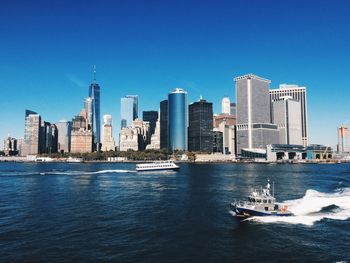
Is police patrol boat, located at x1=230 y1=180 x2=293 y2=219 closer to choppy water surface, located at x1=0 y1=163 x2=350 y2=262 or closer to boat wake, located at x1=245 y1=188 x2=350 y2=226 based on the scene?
boat wake, located at x1=245 y1=188 x2=350 y2=226

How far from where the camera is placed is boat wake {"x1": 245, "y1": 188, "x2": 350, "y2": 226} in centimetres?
7231

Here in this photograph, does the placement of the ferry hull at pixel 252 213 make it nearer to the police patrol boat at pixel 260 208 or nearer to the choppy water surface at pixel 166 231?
the police patrol boat at pixel 260 208

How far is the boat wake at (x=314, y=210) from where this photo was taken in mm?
72312

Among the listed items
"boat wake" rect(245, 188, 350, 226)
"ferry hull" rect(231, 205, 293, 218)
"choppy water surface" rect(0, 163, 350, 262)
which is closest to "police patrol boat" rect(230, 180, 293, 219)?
"ferry hull" rect(231, 205, 293, 218)

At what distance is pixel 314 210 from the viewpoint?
82.9 metres

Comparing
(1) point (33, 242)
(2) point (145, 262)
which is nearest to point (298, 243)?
(2) point (145, 262)

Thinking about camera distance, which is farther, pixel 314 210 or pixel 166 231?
pixel 314 210

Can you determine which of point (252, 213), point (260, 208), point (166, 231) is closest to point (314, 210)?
point (260, 208)

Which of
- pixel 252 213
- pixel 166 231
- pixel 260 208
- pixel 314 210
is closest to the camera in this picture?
pixel 166 231

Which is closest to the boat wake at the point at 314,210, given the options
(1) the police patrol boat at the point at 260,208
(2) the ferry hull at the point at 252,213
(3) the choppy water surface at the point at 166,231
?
(3) the choppy water surface at the point at 166,231

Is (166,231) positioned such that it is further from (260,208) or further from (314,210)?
(314,210)

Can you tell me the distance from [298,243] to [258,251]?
8092mm

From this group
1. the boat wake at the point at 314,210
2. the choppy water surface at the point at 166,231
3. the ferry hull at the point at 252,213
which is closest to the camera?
the choppy water surface at the point at 166,231

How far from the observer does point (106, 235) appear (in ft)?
202
